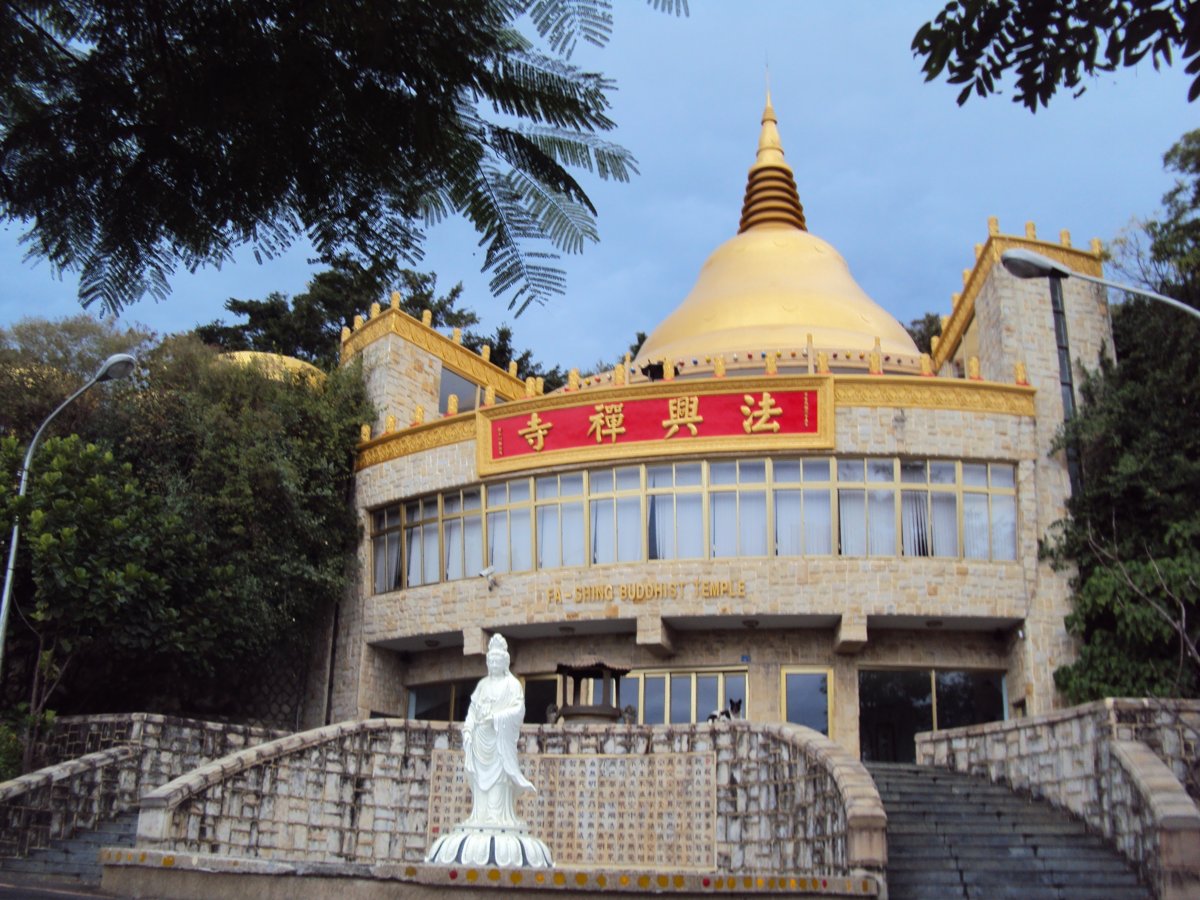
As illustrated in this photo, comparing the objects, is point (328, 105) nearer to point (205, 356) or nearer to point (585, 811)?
point (585, 811)

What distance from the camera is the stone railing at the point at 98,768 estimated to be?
1698 cm

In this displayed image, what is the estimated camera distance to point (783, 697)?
22125 millimetres

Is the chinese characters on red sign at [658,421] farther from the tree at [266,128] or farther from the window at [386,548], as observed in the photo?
the tree at [266,128]

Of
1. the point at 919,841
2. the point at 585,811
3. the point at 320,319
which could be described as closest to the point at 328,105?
the point at 919,841

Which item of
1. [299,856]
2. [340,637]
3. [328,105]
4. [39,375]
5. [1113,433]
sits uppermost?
[39,375]

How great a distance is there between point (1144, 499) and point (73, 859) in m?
16.8

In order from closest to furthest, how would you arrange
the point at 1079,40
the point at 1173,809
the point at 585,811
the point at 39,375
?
the point at 1079,40 → the point at 1173,809 → the point at 585,811 → the point at 39,375

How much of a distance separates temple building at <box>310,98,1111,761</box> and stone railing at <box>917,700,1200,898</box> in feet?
14.5

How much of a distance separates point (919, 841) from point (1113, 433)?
9.88 metres

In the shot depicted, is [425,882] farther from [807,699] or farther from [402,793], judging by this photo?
[807,699]

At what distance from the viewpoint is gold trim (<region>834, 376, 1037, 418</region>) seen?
2231cm

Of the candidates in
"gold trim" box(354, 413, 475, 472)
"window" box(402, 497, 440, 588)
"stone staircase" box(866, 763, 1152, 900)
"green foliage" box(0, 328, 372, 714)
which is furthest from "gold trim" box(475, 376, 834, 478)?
A: "stone staircase" box(866, 763, 1152, 900)

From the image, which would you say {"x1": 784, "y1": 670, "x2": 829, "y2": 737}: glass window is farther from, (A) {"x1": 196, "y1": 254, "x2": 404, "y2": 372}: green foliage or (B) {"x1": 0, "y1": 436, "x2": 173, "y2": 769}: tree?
(A) {"x1": 196, "y1": 254, "x2": 404, "y2": 372}: green foliage

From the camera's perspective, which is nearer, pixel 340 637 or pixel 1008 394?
pixel 1008 394
